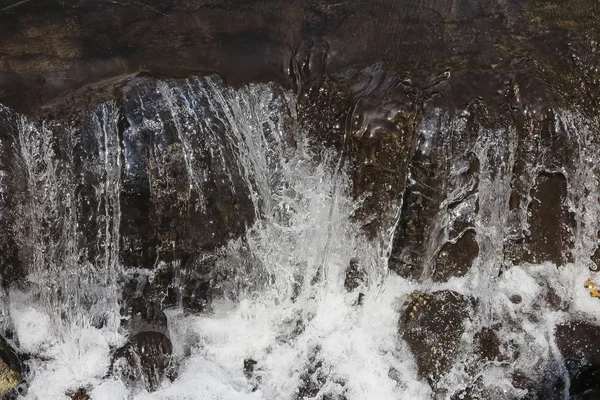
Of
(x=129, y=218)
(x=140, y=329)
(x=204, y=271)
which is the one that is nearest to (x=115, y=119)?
(x=129, y=218)

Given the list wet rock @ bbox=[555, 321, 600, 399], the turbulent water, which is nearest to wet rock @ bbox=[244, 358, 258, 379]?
the turbulent water

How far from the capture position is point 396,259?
14.4 feet

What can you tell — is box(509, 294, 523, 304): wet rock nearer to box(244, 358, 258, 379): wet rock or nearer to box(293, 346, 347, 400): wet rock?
box(293, 346, 347, 400): wet rock

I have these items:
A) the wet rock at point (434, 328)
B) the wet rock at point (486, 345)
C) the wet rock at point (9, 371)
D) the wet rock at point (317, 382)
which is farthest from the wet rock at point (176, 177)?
the wet rock at point (486, 345)

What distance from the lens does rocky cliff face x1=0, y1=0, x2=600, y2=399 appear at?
3.93m

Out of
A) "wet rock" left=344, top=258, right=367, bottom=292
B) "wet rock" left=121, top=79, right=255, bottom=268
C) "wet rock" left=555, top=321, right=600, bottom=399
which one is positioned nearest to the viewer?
"wet rock" left=121, top=79, right=255, bottom=268

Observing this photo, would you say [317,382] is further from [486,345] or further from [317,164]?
[317,164]

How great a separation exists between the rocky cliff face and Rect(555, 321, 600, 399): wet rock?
0.5 inches

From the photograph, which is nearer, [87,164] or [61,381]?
[87,164]

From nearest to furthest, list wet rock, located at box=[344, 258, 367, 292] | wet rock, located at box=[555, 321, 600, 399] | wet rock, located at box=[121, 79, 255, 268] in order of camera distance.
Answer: wet rock, located at box=[121, 79, 255, 268], wet rock, located at box=[555, 321, 600, 399], wet rock, located at box=[344, 258, 367, 292]

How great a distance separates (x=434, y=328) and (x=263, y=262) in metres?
1.33

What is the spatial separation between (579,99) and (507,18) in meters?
0.90

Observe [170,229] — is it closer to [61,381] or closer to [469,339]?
[61,381]

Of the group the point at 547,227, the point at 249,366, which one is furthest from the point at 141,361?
the point at 547,227
